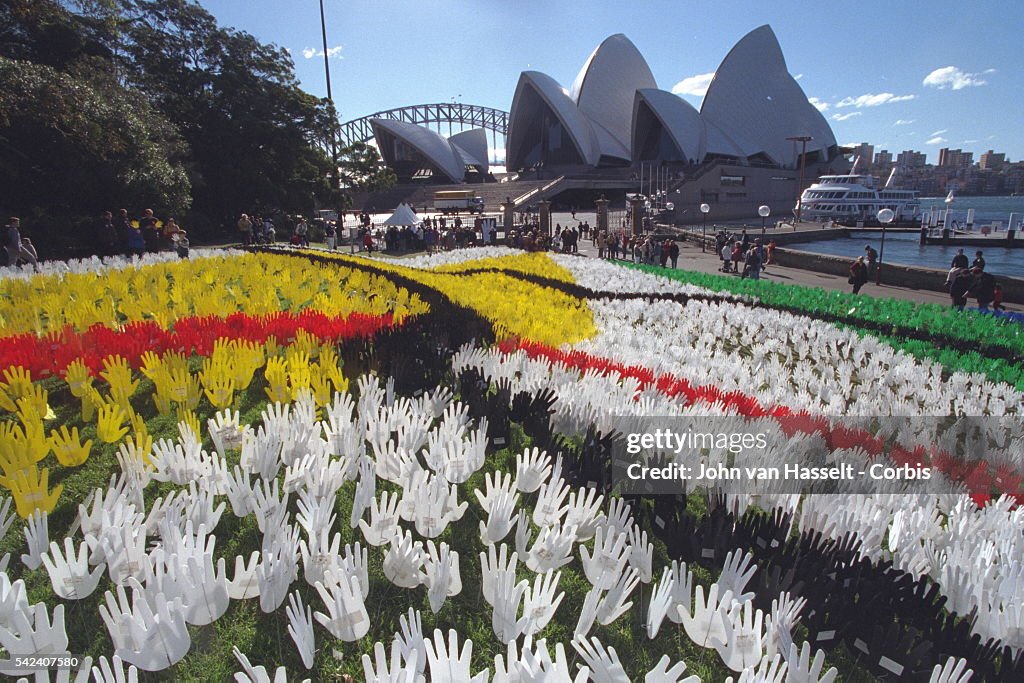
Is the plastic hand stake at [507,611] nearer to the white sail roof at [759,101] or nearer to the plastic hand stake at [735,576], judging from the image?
the plastic hand stake at [735,576]

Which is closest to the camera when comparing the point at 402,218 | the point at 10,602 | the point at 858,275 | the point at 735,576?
the point at 10,602

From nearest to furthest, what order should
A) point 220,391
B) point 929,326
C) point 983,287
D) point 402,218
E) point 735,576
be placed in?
1. point 735,576
2. point 220,391
3. point 929,326
4. point 983,287
5. point 402,218

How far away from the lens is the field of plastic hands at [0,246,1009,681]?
Result: 159 centimetres

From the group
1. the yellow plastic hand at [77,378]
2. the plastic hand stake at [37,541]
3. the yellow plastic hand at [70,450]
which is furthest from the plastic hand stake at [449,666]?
the yellow plastic hand at [77,378]

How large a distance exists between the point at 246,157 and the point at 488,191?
37.9 m

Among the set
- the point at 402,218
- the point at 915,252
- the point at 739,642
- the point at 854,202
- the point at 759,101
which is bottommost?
the point at 915,252

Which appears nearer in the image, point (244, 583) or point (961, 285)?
point (244, 583)

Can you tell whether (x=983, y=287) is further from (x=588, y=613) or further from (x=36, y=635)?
(x=36, y=635)

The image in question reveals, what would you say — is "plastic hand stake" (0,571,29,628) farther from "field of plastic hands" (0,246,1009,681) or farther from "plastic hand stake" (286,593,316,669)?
"plastic hand stake" (286,593,316,669)

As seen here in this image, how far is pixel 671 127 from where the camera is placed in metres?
56.8

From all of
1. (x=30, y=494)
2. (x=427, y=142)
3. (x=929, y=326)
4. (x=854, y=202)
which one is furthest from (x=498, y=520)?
(x=427, y=142)

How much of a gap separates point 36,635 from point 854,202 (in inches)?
2421

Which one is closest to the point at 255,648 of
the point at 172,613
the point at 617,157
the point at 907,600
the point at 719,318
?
the point at 172,613

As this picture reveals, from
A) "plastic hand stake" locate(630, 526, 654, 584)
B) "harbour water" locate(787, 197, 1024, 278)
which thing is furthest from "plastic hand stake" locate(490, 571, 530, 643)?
"harbour water" locate(787, 197, 1024, 278)
